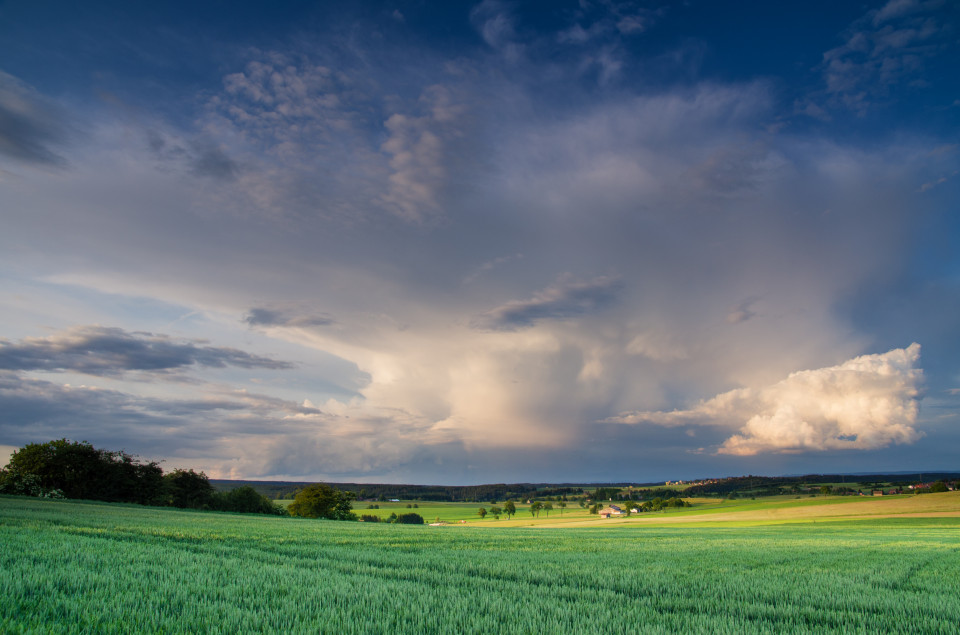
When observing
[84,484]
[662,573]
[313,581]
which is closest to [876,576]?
[662,573]

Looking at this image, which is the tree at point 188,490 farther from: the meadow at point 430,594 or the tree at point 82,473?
the meadow at point 430,594

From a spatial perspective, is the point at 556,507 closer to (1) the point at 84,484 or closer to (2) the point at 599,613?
(1) the point at 84,484

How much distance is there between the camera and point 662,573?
11.5 m

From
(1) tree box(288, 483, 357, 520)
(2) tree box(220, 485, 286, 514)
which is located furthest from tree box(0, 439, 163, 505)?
(1) tree box(288, 483, 357, 520)

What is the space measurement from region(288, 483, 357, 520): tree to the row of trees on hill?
12.8 m

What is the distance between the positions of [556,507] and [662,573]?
191 metres

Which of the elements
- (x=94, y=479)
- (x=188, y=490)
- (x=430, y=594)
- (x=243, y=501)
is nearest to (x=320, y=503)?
(x=243, y=501)

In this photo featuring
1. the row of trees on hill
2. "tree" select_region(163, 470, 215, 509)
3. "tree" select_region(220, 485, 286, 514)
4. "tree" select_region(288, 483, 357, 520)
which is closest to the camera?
the row of trees on hill

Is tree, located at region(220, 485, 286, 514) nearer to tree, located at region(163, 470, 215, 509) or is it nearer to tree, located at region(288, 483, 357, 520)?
tree, located at region(163, 470, 215, 509)

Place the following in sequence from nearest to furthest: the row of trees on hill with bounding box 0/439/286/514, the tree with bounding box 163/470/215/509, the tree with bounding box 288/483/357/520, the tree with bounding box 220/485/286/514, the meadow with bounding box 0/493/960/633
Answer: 1. the meadow with bounding box 0/493/960/633
2. the row of trees on hill with bounding box 0/439/286/514
3. the tree with bounding box 163/470/215/509
4. the tree with bounding box 220/485/286/514
5. the tree with bounding box 288/483/357/520

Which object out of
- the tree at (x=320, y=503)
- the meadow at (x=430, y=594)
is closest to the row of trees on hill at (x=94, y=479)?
the tree at (x=320, y=503)

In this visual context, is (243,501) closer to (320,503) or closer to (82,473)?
(320,503)

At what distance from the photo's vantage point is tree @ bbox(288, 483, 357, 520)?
302 feet

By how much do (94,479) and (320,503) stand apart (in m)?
36.1
